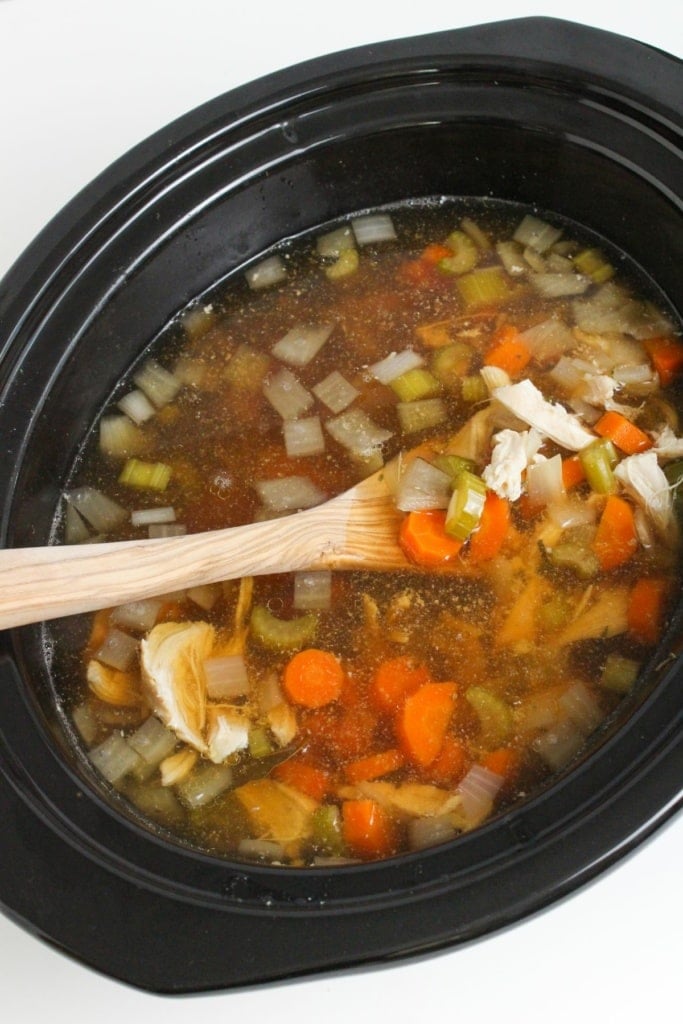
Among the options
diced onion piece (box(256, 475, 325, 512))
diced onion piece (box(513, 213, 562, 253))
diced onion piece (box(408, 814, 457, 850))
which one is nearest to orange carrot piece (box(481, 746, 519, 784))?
diced onion piece (box(408, 814, 457, 850))

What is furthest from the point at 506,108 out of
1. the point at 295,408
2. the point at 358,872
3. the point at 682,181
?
the point at 358,872

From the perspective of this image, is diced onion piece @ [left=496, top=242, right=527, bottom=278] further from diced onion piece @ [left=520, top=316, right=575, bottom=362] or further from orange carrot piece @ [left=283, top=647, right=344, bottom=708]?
orange carrot piece @ [left=283, top=647, right=344, bottom=708]

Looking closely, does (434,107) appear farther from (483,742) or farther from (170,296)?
(483,742)

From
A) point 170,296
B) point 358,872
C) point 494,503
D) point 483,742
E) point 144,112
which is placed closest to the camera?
point 358,872

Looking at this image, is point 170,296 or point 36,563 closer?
point 36,563

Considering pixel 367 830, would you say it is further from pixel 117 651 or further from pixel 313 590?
pixel 117 651
